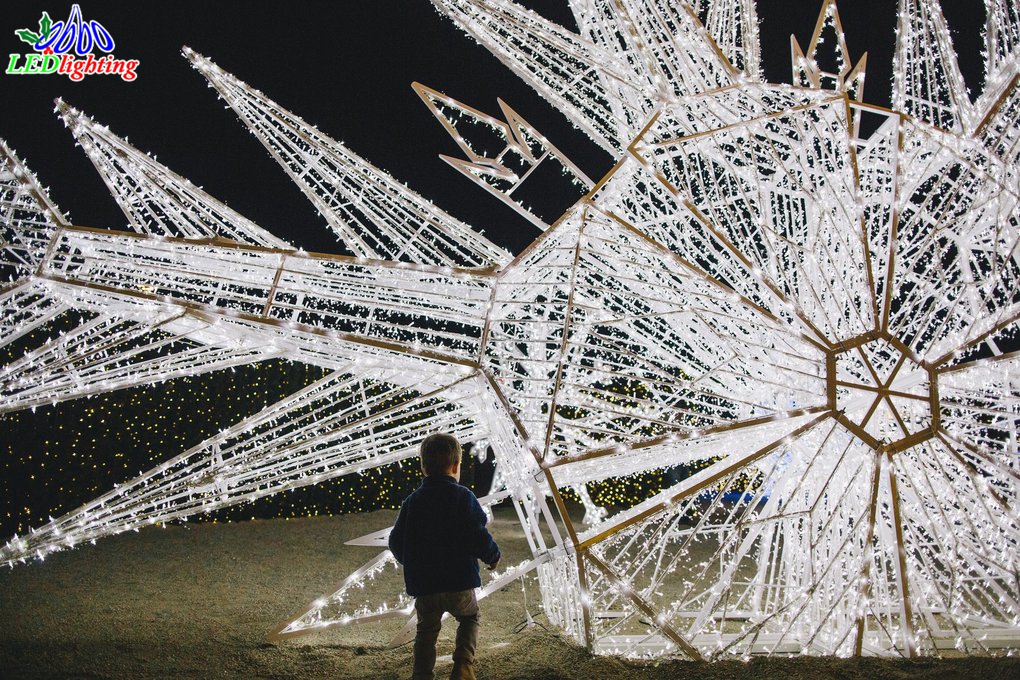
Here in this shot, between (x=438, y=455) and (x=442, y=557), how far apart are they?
1.53 ft

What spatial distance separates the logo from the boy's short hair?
8.77 meters

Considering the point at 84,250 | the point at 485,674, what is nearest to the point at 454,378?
the point at 485,674

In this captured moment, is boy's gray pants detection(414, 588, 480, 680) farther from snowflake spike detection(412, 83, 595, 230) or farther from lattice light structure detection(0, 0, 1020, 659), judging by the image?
snowflake spike detection(412, 83, 595, 230)

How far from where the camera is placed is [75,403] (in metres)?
8.38


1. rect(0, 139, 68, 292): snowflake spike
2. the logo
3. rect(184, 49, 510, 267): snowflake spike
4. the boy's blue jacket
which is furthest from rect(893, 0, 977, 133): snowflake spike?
the logo

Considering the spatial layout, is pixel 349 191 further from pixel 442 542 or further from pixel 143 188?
pixel 442 542

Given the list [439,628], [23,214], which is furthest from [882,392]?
[23,214]

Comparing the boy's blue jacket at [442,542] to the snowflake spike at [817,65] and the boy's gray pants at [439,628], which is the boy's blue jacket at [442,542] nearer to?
the boy's gray pants at [439,628]

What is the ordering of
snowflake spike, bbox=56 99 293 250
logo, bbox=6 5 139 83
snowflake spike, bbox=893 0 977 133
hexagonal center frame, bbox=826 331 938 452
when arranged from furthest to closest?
logo, bbox=6 5 139 83, snowflake spike, bbox=56 99 293 250, snowflake spike, bbox=893 0 977 133, hexagonal center frame, bbox=826 331 938 452

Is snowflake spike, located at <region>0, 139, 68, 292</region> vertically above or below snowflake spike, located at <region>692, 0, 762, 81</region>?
below

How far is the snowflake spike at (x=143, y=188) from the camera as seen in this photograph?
4.27 metres

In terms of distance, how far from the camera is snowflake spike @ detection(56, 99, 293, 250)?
4.27 meters

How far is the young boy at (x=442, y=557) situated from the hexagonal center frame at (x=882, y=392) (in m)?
1.90

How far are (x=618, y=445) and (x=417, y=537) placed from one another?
1125mm
